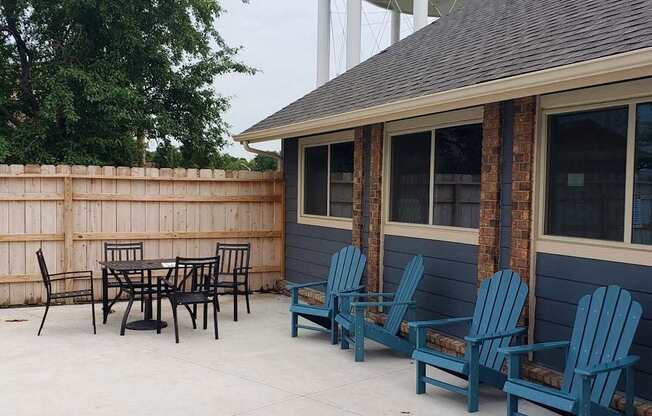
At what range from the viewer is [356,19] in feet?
49.0

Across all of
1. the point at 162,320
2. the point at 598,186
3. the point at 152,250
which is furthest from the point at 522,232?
the point at 152,250

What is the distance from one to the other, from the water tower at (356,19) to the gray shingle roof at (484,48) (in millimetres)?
5165

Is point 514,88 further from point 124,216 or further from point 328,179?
point 124,216

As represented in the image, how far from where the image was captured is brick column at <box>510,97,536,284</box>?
4.61m

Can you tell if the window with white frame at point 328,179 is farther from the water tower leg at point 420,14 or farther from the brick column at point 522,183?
the water tower leg at point 420,14

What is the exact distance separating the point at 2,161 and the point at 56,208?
2.96m

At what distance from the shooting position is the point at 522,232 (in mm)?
4676

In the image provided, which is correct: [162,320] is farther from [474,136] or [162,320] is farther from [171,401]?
[474,136]

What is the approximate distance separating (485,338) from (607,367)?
819 mm

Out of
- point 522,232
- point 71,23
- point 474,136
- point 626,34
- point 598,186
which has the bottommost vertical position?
point 522,232

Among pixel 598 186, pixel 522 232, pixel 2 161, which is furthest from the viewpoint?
pixel 2 161

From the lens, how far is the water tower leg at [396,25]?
17.2 meters

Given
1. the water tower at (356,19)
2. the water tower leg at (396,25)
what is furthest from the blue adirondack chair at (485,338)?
the water tower leg at (396,25)

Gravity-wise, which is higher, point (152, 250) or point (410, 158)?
point (410, 158)
